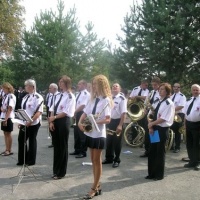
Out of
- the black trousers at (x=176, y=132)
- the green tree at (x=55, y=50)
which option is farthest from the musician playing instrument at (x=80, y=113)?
the green tree at (x=55, y=50)

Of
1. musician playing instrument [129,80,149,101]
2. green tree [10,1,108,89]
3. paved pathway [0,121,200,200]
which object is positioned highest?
green tree [10,1,108,89]

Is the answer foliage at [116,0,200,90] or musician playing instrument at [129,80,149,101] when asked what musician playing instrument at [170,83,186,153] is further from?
foliage at [116,0,200,90]

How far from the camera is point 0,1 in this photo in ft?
93.8

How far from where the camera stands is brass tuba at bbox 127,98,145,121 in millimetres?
9883

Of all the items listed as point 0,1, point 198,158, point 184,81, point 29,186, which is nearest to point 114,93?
point 198,158

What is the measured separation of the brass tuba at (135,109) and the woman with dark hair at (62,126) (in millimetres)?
3760

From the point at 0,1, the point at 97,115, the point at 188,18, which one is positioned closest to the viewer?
the point at 97,115

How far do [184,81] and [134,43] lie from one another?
9.44 feet

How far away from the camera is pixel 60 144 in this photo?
6492mm

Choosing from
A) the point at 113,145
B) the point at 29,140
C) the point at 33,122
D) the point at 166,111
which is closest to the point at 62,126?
the point at 33,122

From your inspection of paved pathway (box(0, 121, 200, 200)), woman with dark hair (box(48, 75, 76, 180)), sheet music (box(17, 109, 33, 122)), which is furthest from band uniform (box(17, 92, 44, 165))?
woman with dark hair (box(48, 75, 76, 180))

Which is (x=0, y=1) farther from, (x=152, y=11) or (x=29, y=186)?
(x=29, y=186)

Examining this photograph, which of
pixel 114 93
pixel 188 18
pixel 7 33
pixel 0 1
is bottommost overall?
pixel 114 93

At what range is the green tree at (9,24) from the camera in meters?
29.4
